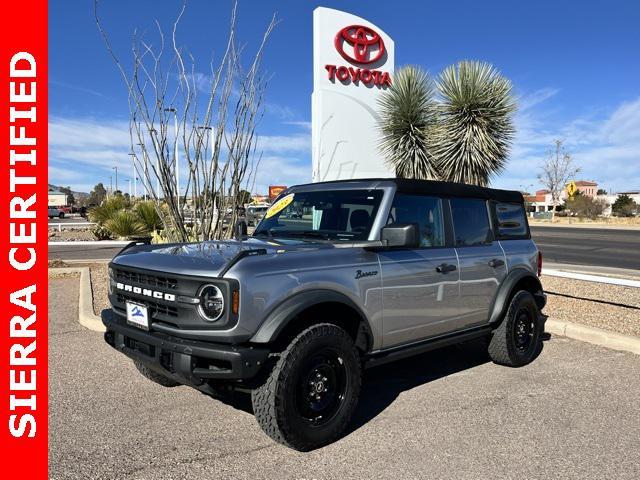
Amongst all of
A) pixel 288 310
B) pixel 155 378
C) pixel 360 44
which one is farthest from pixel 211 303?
pixel 360 44

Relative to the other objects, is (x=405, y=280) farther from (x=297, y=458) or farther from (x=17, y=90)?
(x=17, y=90)

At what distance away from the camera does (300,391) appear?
3.21 metres

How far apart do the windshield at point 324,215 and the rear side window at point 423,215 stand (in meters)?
0.20

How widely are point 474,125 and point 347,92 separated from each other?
11.6 ft

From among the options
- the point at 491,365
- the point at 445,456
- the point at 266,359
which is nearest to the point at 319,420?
the point at 266,359

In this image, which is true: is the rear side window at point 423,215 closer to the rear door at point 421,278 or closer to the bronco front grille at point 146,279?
the rear door at point 421,278

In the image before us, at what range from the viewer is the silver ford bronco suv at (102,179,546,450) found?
3025 mm

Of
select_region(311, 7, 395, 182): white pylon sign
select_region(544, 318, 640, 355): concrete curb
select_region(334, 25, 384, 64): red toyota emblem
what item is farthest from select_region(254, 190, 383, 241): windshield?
select_region(334, 25, 384, 64): red toyota emblem

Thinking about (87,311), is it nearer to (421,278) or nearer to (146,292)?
(146,292)

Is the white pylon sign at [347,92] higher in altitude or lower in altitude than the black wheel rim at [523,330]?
higher

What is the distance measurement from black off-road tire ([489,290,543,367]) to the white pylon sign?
25.9ft

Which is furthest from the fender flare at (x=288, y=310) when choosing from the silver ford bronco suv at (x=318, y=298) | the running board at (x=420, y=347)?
the running board at (x=420, y=347)

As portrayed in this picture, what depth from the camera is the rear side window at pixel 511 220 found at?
5.14m

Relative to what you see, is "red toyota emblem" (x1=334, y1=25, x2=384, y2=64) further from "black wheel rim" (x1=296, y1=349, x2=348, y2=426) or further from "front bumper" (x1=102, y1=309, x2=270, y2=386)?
"front bumper" (x1=102, y1=309, x2=270, y2=386)
